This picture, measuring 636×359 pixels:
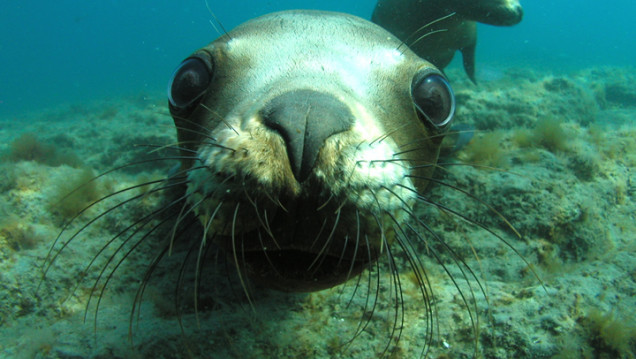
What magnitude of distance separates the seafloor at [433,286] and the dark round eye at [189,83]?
101cm

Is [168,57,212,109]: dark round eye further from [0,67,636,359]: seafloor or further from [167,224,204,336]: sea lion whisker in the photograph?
[0,67,636,359]: seafloor

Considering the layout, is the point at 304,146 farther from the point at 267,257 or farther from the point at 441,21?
the point at 441,21

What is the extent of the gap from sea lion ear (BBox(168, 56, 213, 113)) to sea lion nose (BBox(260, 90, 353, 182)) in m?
0.78

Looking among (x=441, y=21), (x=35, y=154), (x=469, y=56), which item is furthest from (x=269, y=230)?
(x=469, y=56)

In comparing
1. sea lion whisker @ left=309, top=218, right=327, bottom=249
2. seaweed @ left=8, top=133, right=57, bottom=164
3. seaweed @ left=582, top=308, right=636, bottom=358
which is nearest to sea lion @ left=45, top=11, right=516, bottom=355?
sea lion whisker @ left=309, top=218, right=327, bottom=249

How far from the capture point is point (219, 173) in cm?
122

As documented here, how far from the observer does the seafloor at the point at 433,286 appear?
1.67 metres

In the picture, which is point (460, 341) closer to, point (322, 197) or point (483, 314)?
point (483, 314)

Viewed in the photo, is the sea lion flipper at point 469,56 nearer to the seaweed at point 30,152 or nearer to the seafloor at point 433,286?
the seafloor at point 433,286

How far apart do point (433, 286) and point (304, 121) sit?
1.43 metres

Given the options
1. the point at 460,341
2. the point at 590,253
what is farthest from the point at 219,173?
the point at 590,253

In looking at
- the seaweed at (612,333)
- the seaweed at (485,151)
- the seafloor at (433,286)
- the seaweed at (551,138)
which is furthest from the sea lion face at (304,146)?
the seaweed at (551,138)

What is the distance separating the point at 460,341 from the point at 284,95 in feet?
4.69

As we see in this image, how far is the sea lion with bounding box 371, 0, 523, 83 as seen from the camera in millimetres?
5078
